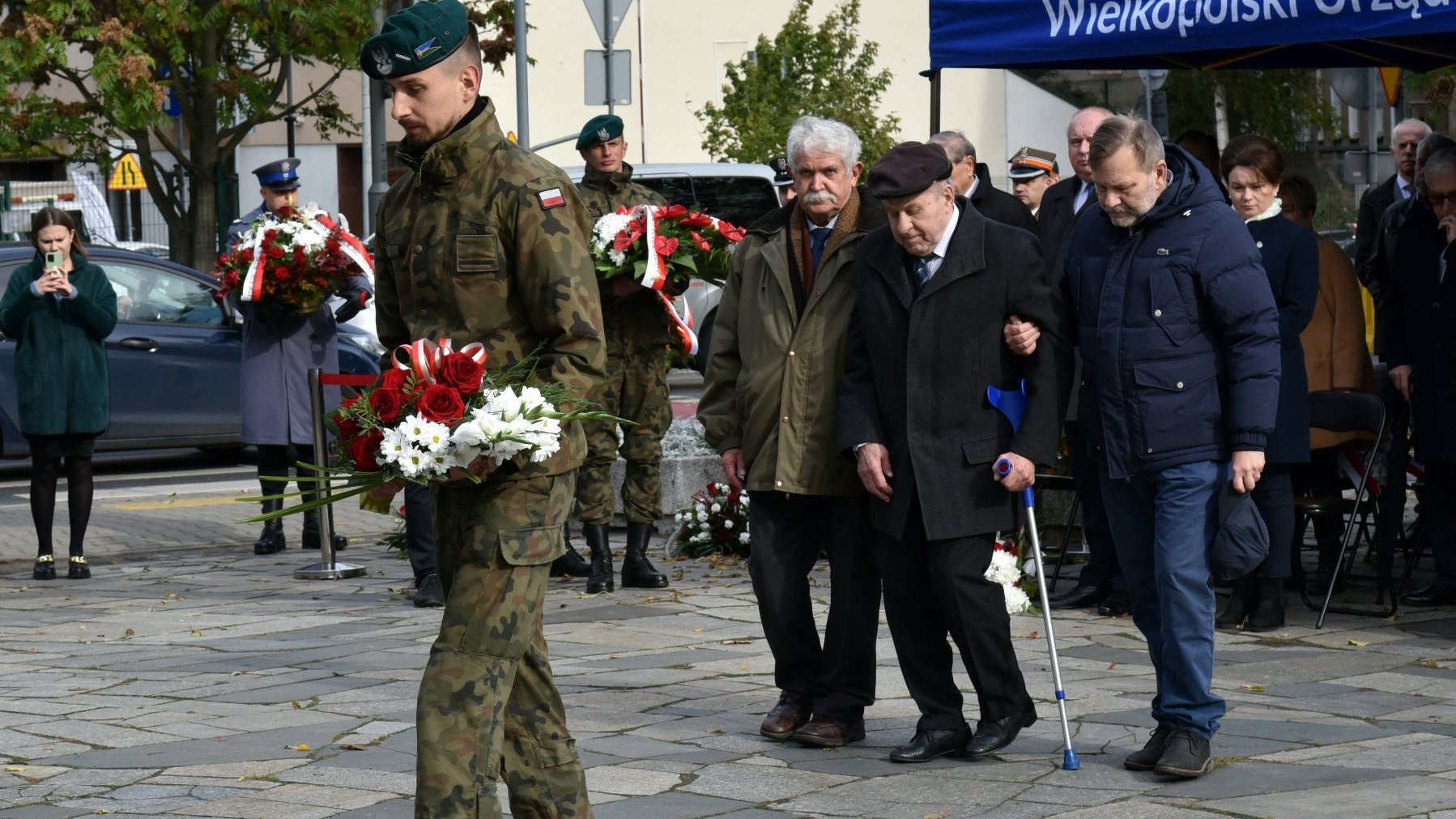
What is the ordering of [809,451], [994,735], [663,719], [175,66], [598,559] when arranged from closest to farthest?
[994,735] → [809,451] → [663,719] → [598,559] → [175,66]

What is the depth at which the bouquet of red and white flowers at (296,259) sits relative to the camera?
10250 millimetres

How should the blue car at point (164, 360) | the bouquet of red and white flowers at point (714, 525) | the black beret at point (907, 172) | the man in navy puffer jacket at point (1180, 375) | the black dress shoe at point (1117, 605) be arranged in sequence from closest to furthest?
the man in navy puffer jacket at point (1180, 375)
the black beret at point (907, 172)
the black dress shoe at point (1117, 605)
the bouquet of red and white flowers at point (714, 525)
the blue car at point (164, 360)

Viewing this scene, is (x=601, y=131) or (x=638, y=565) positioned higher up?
(x=601, y=131)

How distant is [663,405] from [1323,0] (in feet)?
11.6

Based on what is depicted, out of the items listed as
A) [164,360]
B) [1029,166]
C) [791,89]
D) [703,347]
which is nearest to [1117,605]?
[1029,166]

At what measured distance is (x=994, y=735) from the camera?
6.02 meters

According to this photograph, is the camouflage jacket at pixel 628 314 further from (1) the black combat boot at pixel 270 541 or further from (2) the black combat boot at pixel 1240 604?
(1) the black combat boot at pixel 270 541

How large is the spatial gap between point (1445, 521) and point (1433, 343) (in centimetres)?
83

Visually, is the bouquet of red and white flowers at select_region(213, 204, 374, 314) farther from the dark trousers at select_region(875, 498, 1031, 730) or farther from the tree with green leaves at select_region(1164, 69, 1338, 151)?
the tree with green leaves at select_region(1164, 69, 1338, 151)

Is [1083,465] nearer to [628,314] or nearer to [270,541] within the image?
[628,314]

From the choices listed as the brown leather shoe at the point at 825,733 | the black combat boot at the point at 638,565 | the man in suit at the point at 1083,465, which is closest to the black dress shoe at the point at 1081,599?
the man in suit at the point at 1083,465

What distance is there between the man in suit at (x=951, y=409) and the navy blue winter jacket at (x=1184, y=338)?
8.5 inches

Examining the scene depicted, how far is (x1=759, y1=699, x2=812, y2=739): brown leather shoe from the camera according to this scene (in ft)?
20.7

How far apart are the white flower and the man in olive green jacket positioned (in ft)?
6.80
